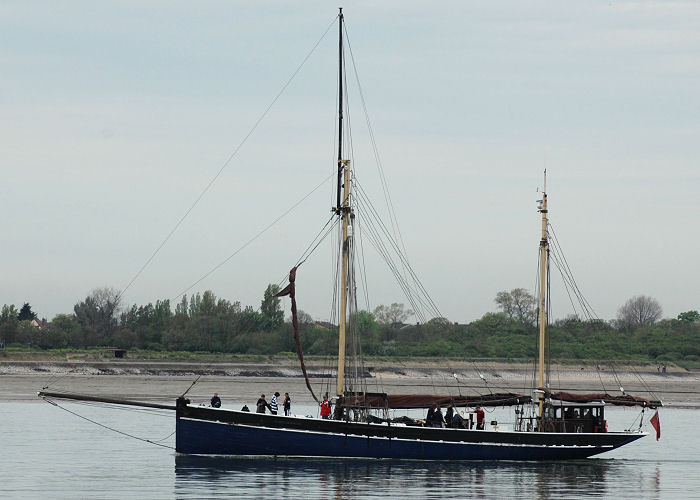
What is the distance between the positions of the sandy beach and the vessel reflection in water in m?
36.7

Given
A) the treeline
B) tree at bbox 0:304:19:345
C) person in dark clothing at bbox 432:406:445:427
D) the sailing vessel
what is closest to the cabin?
the sailing vessel

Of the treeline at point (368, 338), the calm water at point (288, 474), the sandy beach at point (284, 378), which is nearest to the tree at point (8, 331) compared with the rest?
the treeline at point (368, 338)

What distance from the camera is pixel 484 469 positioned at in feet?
178

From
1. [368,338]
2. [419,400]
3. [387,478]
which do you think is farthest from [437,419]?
[368,338]

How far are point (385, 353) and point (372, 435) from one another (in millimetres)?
95275

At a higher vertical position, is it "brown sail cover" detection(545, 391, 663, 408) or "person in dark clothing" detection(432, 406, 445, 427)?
"brown sail cover" detection(545, 391, 663, 408)

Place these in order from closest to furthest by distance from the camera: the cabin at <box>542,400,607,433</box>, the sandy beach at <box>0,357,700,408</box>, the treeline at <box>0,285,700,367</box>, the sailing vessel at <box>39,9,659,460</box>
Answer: the sailing vessel at <box>39,9,659,460</box> → the cabin at <box>542,400,607,433</box> → the sandy beach at <box>0,357,700,408</box> → the treeline at <box>0,285,700,367</box>

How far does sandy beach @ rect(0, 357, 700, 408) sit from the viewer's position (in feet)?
330

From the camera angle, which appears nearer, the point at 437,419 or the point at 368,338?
the point at 437,419

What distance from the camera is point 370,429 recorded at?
5403 cm

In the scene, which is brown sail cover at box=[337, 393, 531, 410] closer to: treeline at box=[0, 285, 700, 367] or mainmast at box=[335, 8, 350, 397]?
mainmast at box=[335, 8, 350, 397]

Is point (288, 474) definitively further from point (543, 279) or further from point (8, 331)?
point (8, 331)

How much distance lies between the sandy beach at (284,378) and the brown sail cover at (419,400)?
35.3 meters

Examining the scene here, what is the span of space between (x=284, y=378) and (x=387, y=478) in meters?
80.5
